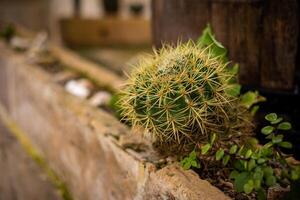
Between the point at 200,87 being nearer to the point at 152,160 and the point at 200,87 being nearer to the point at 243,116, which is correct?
the point at 243,116

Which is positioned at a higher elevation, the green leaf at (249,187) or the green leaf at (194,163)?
the green leaf at (249,187)

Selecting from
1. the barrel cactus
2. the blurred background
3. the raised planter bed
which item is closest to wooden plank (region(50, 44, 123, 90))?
the raised planter bed

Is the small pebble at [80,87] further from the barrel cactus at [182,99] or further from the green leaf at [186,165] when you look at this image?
the green leaf at [186,165]

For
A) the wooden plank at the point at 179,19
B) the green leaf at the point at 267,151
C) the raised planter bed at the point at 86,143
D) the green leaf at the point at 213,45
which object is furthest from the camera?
the wooden plank at the point at 179,19

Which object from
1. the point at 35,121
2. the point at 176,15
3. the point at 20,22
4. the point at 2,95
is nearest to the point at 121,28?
the point at 20,22

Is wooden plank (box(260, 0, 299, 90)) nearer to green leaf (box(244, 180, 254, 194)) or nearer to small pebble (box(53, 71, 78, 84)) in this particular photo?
green leaf (box(244, 180, 254, 194))

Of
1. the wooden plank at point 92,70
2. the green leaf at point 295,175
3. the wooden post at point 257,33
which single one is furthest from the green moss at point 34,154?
the green leaf at point 295,175
